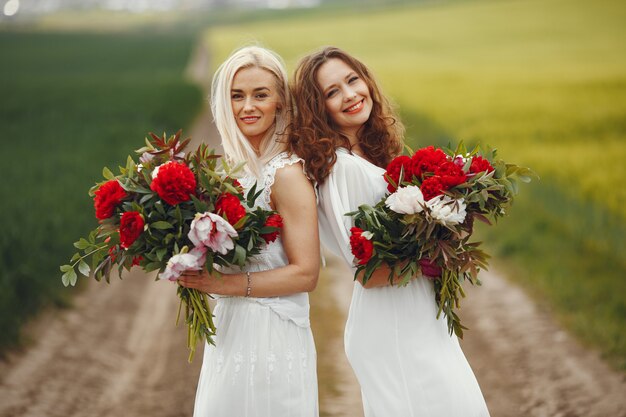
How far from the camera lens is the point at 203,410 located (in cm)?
295

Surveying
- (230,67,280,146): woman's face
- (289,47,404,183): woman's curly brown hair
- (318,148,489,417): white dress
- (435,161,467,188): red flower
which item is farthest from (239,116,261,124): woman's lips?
(435,161,467,188): red flower

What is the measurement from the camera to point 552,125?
1401cm

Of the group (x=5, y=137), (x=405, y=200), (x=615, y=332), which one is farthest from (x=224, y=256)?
(x=5, y=137)

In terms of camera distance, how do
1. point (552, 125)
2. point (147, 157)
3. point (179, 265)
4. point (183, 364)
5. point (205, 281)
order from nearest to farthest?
1. point (179, 265)
2. point (205, 281)
3. point (147, 157)
4. point (183, 364)
5. point (552, 125)

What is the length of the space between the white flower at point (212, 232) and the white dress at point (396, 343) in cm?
53

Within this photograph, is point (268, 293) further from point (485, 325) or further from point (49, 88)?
point (49, 88)

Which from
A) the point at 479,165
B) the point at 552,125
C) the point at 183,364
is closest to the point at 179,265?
the point at 479,165

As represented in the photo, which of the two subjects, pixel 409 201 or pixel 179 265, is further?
pixel 409 201

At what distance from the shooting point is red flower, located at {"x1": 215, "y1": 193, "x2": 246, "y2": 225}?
271cm

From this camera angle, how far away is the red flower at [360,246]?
2.81m

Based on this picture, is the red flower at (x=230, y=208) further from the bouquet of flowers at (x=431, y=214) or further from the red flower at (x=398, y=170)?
the red flower at (x=398, y=170)

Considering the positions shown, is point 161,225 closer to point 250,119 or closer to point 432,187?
point 250,119

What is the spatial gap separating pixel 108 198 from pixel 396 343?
49.9 inches

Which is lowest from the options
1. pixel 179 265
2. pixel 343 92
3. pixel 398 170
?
pixel 179 265
